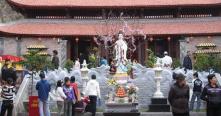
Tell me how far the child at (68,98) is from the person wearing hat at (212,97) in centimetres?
417

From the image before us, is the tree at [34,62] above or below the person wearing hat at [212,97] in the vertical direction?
above

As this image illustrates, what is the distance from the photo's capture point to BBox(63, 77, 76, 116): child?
48.9 ft

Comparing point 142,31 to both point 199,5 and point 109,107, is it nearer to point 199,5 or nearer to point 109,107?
point 199,5

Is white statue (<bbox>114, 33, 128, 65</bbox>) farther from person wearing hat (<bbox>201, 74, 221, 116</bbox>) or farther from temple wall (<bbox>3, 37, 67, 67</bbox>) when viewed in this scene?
person wearing hat (<bbox>201, 74, 221, 116</bbox>)

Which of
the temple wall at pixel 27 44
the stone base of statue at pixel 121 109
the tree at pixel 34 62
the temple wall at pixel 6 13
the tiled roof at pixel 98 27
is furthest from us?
the temple wall at pixel 6 13

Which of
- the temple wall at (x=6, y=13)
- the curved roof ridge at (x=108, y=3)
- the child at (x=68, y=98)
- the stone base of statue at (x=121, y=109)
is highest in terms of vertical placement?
the temple wall at (x=6, y=13)

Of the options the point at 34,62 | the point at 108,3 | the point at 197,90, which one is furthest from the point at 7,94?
the point at 108,3

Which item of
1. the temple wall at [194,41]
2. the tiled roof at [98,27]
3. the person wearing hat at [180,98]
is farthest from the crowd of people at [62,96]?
the temple wall at [194,41]

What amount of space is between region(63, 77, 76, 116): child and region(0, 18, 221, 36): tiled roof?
1628 centimetres

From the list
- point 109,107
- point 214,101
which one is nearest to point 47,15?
point 109,107

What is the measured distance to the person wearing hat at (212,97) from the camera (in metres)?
12.4

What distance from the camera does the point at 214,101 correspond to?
40.7 ft

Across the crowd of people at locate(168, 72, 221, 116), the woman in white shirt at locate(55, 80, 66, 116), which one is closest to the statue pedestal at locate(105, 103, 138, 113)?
the woman in white shirt at locate(55, 80, 66, 116)

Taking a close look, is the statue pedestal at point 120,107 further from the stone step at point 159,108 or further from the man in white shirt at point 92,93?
the man in white shirt at point 92,93
